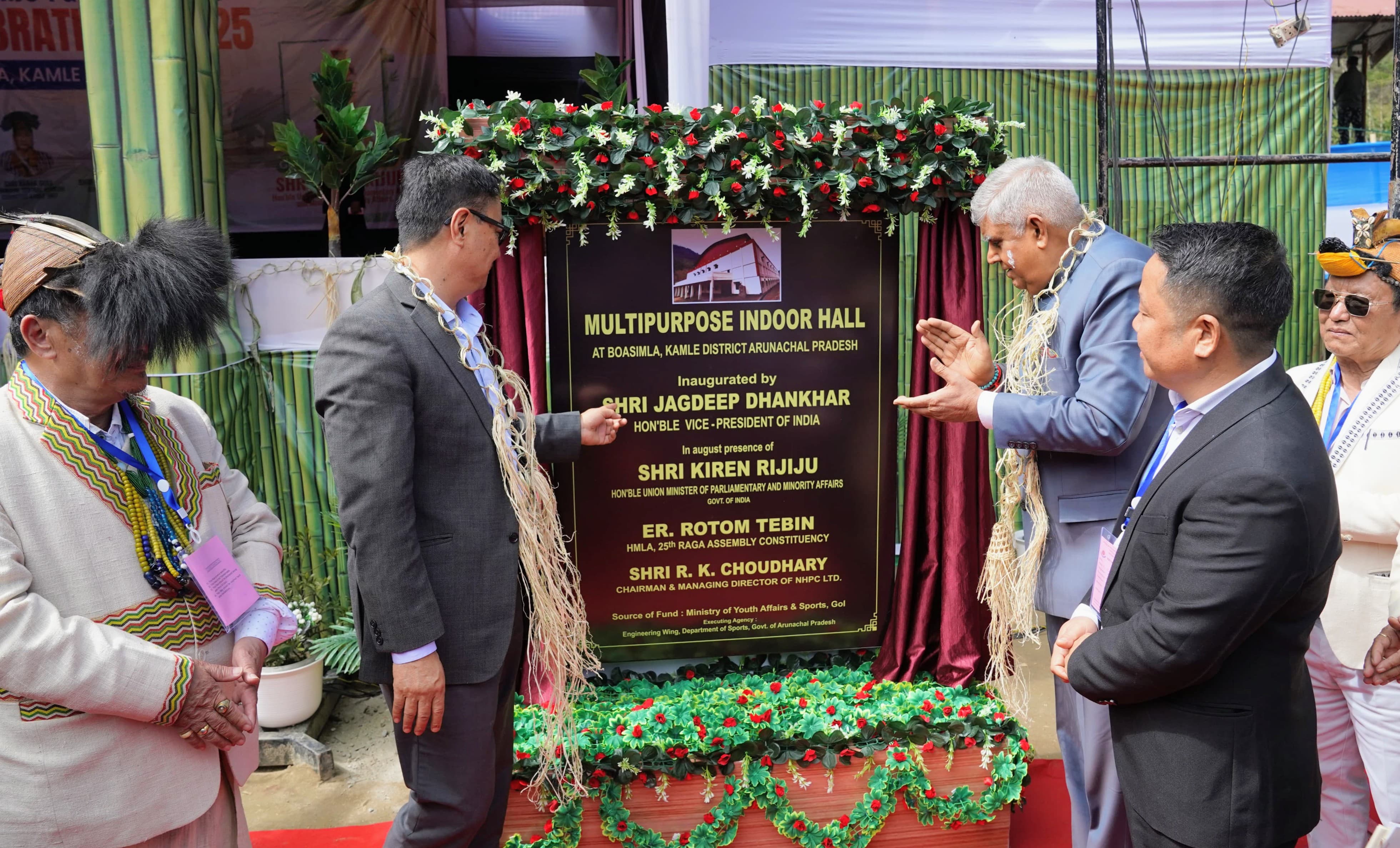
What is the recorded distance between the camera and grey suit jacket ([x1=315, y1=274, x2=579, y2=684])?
2195mm

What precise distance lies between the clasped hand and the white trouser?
112 cm

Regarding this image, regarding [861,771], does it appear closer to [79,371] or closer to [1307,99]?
[79,371]

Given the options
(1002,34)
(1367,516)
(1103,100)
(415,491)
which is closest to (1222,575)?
(1367,516)

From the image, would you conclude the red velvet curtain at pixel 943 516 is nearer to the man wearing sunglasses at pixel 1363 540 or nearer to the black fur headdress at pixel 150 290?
the man wearing sunglasses at pixel 1363 540

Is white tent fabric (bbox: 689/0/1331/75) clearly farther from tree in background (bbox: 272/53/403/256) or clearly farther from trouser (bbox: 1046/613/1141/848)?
trouser (bbox: 1046/613/1141/848)

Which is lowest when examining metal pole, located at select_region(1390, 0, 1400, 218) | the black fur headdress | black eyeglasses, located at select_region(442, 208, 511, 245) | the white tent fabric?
the black fur headdress

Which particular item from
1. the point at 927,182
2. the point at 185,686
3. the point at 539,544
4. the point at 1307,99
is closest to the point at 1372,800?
the point at 927,182

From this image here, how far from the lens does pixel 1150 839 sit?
1886 millimetres

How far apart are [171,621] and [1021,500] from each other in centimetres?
225

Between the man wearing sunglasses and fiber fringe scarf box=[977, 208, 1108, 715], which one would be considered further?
fiber fringe scarf box=[977, 208, 1108, 715]

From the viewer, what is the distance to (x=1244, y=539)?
165 centimetres

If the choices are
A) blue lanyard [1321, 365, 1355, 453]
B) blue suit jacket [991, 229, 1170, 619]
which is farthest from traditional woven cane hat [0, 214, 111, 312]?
blue lanyard [1321, 365, 1355, 453]

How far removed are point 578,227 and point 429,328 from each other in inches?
37.4

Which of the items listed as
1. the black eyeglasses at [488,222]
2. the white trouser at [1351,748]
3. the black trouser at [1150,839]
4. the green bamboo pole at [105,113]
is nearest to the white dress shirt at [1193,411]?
the black trouser at [1150,839]
